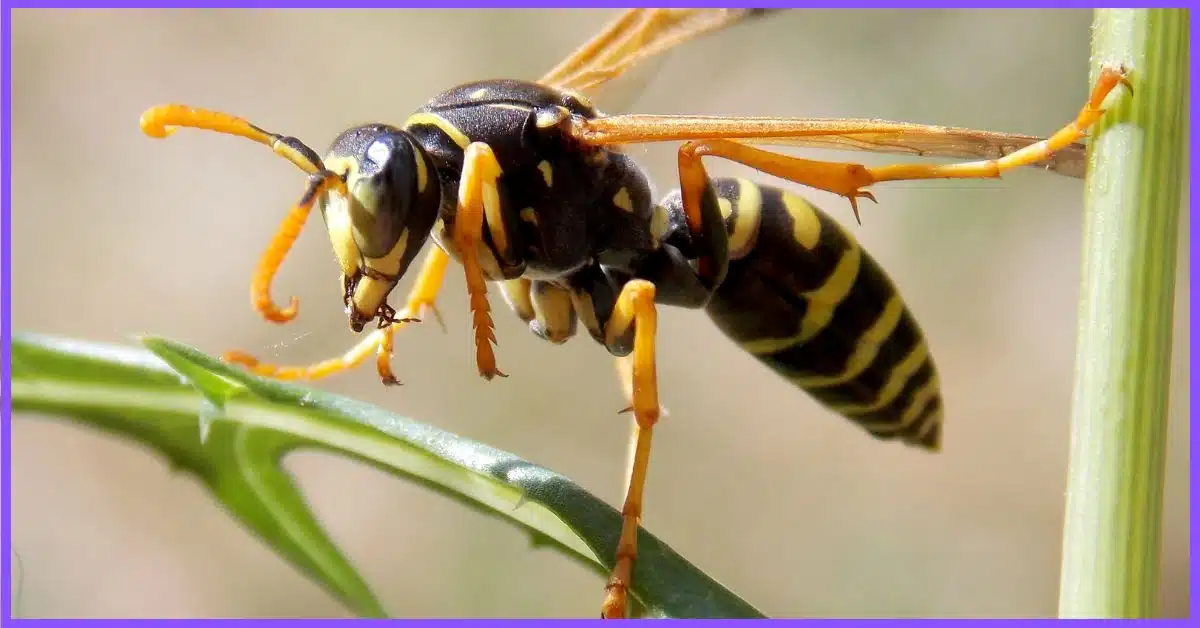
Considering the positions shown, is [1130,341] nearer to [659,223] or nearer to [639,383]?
[639,383]

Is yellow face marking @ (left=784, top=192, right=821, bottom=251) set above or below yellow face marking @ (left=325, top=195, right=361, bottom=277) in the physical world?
above

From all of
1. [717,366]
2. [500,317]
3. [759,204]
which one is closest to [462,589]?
[500,317]

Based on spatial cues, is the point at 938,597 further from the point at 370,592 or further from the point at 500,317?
the point at 370,592

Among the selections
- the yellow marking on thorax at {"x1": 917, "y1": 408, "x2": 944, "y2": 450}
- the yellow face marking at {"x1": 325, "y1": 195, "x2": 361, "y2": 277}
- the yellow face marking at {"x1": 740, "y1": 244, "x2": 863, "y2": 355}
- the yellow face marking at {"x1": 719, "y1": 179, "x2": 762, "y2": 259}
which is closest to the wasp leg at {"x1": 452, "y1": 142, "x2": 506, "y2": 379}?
the yellow face marking at {"x1": 325, "y1": 195, "x2": 361, "y2": 277}

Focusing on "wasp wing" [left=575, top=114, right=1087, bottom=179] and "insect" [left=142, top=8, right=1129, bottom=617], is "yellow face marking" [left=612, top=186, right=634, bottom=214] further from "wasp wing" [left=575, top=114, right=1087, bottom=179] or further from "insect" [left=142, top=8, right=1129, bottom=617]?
"wasp wing" [left=575, top=114, right=1087, bottom=179]

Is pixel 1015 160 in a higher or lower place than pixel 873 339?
higher

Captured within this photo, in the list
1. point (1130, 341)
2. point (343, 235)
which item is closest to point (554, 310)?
point (343, 235)
